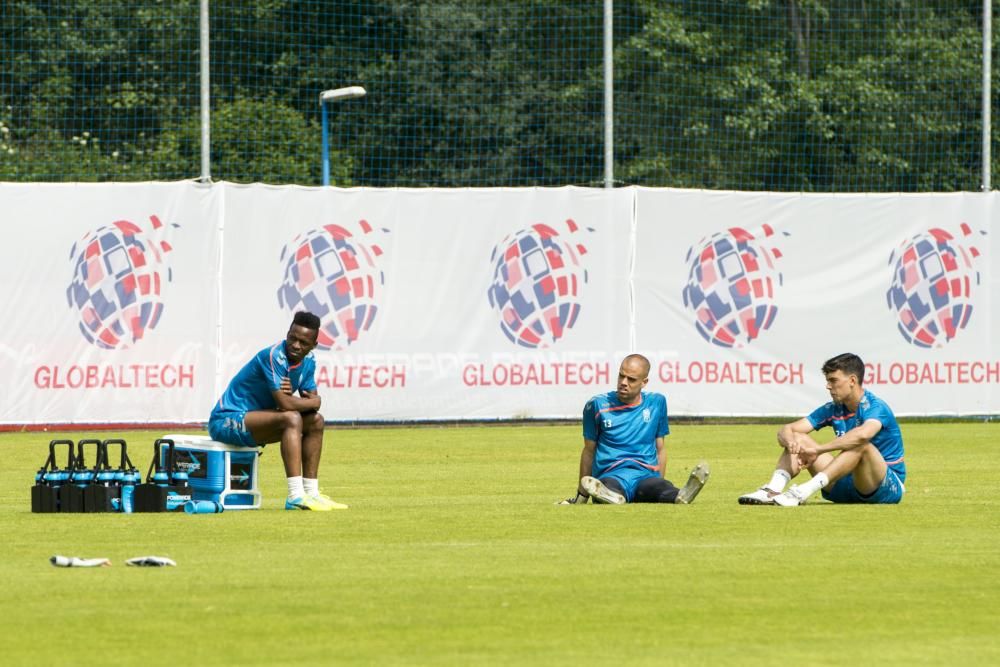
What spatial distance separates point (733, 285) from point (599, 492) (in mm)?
12805

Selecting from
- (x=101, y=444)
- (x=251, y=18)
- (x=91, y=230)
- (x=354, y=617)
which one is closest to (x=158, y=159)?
(x=251, y=18)

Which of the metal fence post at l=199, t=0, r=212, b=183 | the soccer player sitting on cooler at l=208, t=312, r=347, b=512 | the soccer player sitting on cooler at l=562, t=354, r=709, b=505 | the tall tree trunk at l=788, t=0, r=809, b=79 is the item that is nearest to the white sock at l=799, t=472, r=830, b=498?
the soccer player sitting on cooler at l=562, t=354, r=709, b=505

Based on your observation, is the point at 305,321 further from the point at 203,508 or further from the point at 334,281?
the point at 334,281

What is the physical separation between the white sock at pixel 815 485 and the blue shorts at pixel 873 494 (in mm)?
396

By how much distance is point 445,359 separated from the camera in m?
26.4

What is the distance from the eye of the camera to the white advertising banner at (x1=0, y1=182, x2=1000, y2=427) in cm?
2541

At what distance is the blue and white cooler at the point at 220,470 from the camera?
1475cm

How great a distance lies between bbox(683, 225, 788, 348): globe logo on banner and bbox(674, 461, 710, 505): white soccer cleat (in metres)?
12.2

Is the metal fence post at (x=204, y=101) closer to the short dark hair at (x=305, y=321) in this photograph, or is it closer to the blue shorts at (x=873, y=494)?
the short dark hair at (x=305, y=321)

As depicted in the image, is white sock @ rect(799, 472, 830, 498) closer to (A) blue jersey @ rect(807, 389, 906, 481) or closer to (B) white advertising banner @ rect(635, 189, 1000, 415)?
(A) blue jersey @ rect(807, 389, 906, 481)

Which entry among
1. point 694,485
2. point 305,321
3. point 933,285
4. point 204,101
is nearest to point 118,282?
point 204,101

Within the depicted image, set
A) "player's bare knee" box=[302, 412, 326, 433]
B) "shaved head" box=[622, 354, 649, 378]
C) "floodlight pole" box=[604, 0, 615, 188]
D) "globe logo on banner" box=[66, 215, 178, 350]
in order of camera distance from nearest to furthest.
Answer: "player's bare knee" box=[302, 412, 326, 433] → "shaved head" box=[622, 354, 649, 378] → "globe logo on banner" box=[66, 215, 178, 350] → "floodlight pole" box=[604, 0, 615, 188]

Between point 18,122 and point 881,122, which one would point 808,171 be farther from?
point 18,122

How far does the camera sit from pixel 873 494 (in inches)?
585
